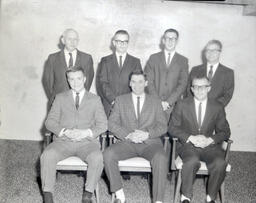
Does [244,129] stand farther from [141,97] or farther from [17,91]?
[17,91]

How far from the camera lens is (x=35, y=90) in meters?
6.24

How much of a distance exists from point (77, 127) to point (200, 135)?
1.44 metres

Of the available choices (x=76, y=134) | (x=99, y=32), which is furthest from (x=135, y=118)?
(x=99, y=32)

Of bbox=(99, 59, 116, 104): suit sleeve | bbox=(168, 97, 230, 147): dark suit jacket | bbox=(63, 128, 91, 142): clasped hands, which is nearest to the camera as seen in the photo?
bbox=(63, 128, 91, 142): clasped hands

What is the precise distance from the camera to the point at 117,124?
440cm

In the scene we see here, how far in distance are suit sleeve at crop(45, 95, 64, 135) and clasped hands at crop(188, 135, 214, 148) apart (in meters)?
1.52

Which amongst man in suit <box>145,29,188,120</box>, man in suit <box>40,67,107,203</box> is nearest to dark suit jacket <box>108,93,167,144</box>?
man in suit <box>40,67,107,203</box>

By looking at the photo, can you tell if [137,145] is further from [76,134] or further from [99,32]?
[99,32]

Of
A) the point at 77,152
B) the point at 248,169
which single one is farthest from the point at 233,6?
the point at 77,152

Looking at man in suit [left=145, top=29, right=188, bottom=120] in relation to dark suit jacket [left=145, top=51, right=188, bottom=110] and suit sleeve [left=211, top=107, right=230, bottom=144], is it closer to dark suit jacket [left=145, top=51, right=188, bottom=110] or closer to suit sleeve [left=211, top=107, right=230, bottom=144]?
dark suit jacket [left=145, top=51, right=188, bottom=110]

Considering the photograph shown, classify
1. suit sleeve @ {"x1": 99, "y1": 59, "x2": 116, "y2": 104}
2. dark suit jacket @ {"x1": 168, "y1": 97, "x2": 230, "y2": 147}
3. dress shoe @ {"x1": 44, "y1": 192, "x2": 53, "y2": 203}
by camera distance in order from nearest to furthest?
dress shoe @ {"x1": 44, "y1": 192, "x2": 53, "y2": 203}, dark suit jacket @ {"x1": 168, "y1": 97, "x2": 230, "y2": 147}, suit sleeve @ {"x1": 99, "y1": 59, "x2": 116, "y2": 104}

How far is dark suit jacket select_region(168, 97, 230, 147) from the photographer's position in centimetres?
437

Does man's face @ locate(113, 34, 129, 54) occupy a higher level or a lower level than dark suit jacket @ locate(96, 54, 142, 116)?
higher

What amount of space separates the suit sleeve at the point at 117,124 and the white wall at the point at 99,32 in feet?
6.16
